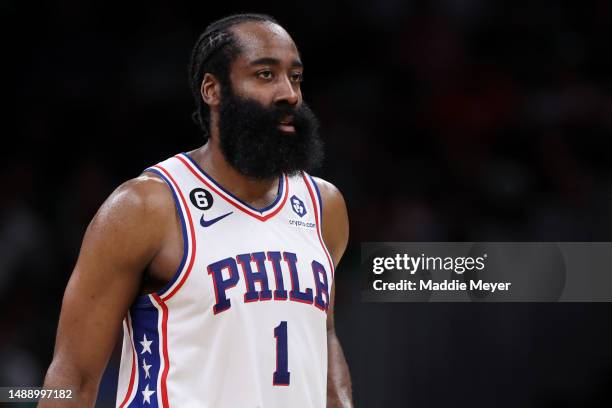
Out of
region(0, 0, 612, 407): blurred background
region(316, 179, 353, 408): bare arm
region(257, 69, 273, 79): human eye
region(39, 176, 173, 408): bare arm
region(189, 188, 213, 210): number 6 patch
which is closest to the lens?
region(39, 176, 173, 408): bare arm

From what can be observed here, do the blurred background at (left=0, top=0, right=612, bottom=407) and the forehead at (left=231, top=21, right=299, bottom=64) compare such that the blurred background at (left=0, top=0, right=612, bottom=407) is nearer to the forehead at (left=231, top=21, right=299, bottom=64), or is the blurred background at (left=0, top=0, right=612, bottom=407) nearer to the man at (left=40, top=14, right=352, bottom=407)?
the man at (left=40, top=14, right=352, bottom=407)

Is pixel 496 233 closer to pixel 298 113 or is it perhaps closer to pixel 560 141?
pixel 560 141

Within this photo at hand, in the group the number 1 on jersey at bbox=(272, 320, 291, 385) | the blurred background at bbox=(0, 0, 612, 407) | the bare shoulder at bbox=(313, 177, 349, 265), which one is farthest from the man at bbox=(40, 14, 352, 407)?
the blurred background at bbox=(0, 0, 612, 407)

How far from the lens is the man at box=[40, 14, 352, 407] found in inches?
122

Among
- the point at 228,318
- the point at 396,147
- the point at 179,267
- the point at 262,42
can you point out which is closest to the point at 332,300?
the point at 228,318

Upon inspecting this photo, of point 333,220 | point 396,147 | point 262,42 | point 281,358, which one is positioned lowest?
point 281,358

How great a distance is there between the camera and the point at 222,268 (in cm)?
314

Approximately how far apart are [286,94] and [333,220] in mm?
576

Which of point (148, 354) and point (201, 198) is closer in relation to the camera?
point (148, 354)

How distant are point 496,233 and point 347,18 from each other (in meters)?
2.51

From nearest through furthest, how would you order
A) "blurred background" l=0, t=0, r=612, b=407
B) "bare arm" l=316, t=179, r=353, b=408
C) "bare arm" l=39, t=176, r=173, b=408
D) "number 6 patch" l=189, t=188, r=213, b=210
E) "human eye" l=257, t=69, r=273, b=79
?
1. "bare arm" l=39, t=176, r=173, b=408
2. "number 6 patch" l=189, t=188, r=213, b=210
3. "human eye" l=257, t=69, r=273, b=79
4. "bare arm" l=316, t=179, r=353, b=408
5. "blurred background" l=0, t=0, r=612, b=407

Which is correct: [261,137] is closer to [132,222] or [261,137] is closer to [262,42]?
[262,42]

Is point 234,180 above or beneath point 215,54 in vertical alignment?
beneath

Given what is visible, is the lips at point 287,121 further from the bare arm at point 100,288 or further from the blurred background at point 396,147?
the blurred background at point 396,147
